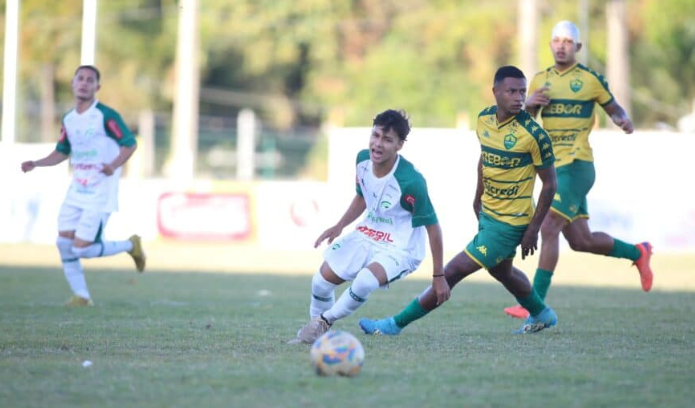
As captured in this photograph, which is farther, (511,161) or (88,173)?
(88,173)

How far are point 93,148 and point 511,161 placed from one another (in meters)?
4.80

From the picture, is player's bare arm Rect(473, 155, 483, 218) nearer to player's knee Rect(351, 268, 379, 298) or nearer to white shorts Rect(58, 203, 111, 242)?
player's knee Rect(351, 268, 379, 298)

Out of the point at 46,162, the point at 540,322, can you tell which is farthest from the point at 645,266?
the point at 46,162

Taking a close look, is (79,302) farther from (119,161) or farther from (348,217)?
(348,217)

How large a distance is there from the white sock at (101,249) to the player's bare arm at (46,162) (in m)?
0.88

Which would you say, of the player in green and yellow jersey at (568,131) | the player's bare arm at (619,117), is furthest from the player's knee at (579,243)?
the player's bare arm at (619,117)

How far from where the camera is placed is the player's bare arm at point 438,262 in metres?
7.94

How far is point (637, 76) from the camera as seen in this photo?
44.5 m

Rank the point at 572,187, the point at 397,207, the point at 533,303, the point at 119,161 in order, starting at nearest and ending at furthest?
the point at 397,207 < the point at 533,303 < the point at 572,187 < the point at 119,161

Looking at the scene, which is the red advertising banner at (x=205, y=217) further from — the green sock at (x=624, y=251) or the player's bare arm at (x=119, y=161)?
the green sock at (x=624, y=251)

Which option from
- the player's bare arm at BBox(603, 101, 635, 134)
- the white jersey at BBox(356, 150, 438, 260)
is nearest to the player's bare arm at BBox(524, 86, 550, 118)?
the player's bare arm at BBox(603, 101, 635, 134)

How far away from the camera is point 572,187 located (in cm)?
999

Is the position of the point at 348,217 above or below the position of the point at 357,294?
above

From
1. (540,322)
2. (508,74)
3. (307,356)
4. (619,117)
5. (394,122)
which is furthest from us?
(619,117)
